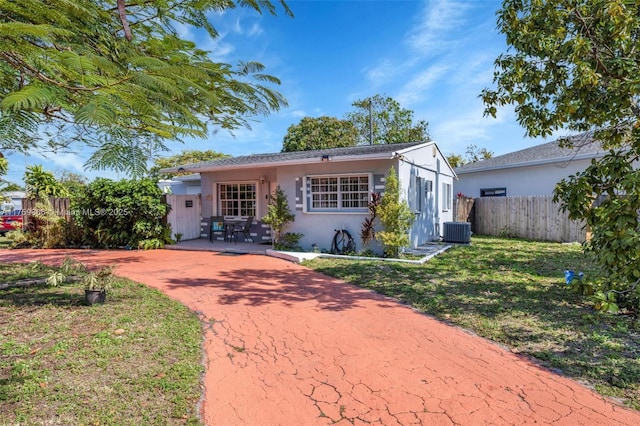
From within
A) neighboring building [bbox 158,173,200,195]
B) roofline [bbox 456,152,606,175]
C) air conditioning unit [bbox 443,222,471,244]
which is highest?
roofline [bbox 456,152,606,175]

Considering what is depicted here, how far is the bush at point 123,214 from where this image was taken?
12039mm

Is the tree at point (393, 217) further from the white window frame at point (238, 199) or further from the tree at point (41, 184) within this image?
the tree at point (41, 184)

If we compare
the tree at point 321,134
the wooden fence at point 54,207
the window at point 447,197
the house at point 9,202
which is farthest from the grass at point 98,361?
the tree at point 321,134

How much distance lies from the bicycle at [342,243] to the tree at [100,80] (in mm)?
7357

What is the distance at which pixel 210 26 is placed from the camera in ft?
13.7

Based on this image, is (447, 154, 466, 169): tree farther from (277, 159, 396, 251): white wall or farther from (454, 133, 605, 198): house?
(277, 159, 396, 251): white wall

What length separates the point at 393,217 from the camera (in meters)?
9.43

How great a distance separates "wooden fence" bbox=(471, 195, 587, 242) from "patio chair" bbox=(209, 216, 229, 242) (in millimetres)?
12025

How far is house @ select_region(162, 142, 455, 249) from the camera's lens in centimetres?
1045

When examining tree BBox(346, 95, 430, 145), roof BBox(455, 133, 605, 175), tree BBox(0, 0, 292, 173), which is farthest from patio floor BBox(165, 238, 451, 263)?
tree BBox(346, 95, 430, 145)

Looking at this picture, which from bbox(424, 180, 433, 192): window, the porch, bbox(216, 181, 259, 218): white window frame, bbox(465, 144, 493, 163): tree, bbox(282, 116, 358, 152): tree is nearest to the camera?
the porch

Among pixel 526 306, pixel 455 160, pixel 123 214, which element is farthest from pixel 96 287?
pixel 455 160

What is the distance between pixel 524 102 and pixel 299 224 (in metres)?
7.22

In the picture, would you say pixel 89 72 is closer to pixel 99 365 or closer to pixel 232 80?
pixel 232 80
